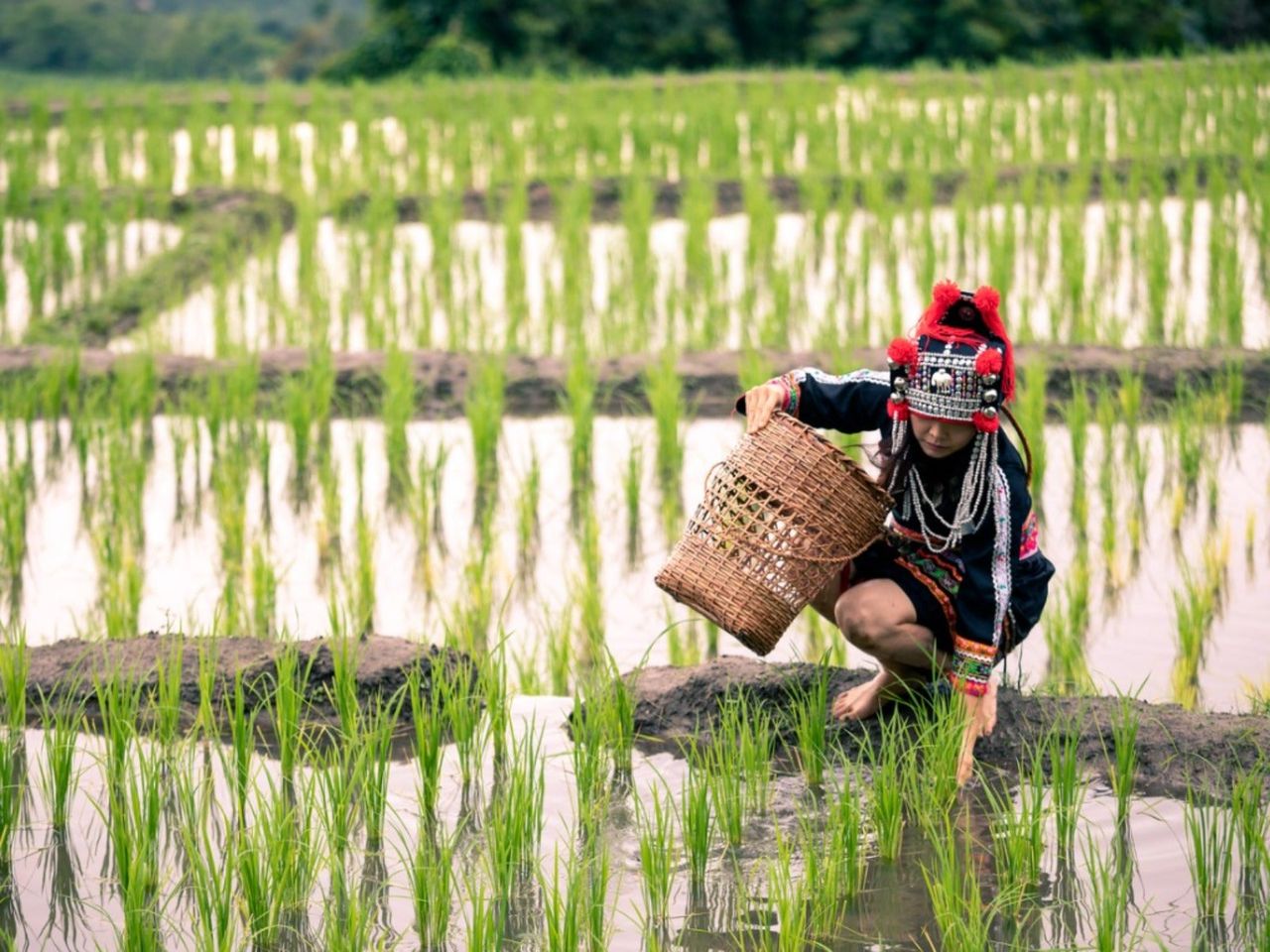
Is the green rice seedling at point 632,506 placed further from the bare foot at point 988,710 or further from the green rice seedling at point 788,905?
the green rice seedling at point 788,905

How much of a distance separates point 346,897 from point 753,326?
3730 mm

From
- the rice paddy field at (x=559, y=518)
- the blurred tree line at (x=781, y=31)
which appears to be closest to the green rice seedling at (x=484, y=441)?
the rice paddy field at (x=559, y=518)

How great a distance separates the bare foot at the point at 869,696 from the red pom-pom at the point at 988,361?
0.60 meters

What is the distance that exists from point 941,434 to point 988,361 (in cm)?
16

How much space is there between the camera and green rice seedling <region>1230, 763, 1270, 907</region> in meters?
2.52

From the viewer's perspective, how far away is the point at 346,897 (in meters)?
2.57

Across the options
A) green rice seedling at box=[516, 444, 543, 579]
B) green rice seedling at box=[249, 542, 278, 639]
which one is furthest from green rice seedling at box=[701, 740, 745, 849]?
green rice seedling at box=[516, 444, 543, 579]

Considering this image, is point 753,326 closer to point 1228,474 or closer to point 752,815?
point 1228,474

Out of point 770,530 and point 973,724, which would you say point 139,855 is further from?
point 973,724

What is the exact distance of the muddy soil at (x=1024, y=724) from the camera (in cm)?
290

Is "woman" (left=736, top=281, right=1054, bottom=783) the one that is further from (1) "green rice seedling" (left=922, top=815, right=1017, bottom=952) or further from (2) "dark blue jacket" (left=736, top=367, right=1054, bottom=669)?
(1) "green rice seedling" (left=922, top=815, right=1017, bottom=952)

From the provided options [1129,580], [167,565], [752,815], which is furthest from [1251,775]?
[167,565]

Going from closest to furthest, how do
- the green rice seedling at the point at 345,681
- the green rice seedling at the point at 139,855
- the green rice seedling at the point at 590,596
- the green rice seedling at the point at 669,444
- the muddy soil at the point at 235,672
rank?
1. the green rice seedling at the point at 139,855
2. the green rice seedling at the point at 345,681
3. the muddy soil at the point at 235,672
4. the green rice seedling at the point at 590,596
5. the green rice seedling at the point at 669,444

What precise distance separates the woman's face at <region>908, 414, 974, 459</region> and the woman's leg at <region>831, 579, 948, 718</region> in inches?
10.2
